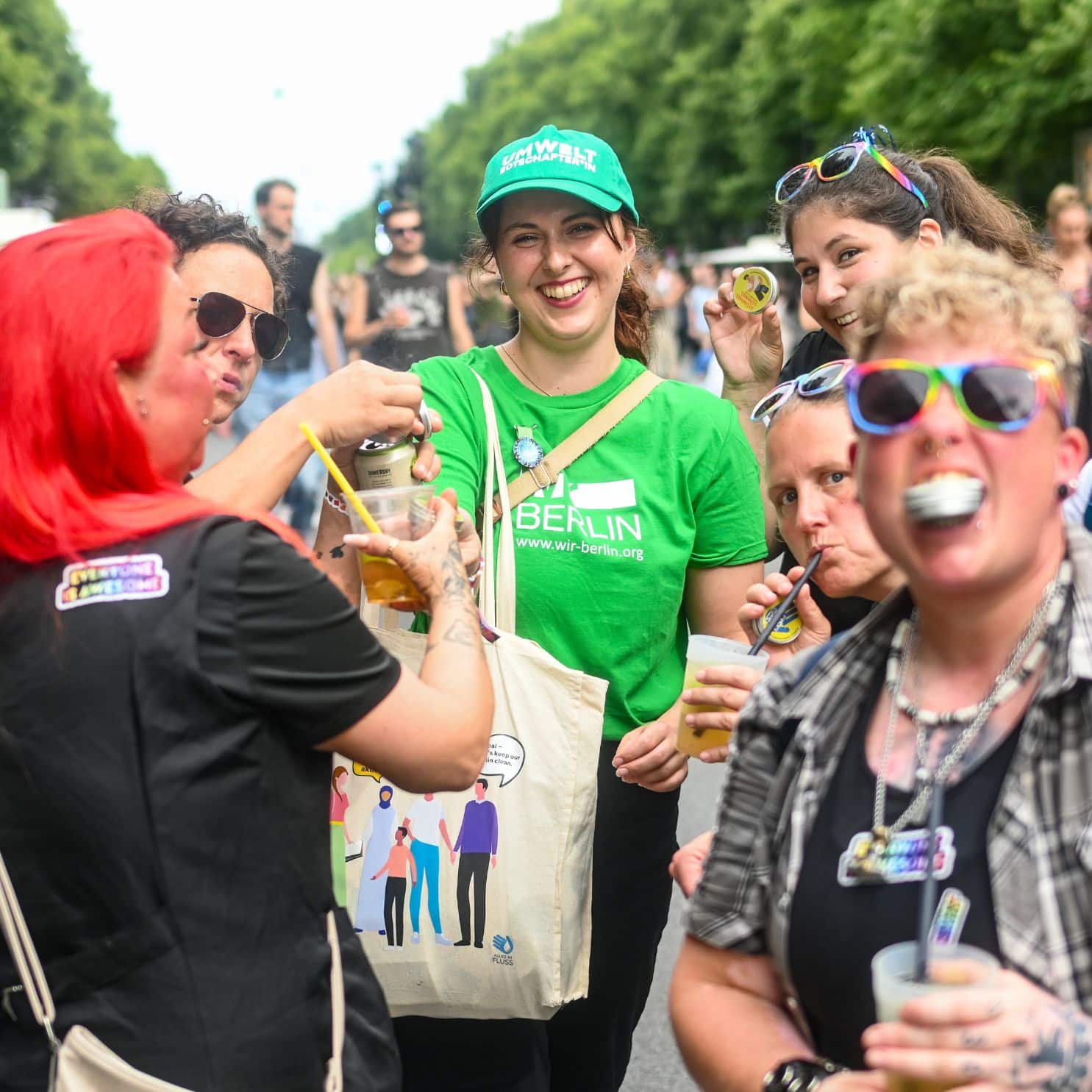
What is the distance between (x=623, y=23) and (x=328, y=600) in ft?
272

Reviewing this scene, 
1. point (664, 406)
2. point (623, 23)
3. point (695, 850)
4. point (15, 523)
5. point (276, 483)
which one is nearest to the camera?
point (15, 523)

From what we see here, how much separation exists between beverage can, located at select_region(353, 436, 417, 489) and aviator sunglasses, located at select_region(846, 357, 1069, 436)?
4.03ft

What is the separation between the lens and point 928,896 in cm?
163

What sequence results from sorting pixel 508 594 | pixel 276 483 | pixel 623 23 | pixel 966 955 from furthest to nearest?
pixel 623 23
pixel 508 594
pixel 276 483
pixel 966 955

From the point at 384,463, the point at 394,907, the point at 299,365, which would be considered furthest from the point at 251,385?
the point at 299,365

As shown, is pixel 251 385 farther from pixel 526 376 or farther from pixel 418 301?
pixel 418 301

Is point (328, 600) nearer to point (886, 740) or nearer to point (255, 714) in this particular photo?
point (255, 714)

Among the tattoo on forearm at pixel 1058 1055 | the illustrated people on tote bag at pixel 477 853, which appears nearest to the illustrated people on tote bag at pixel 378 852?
the illustrated people on tote bag at pixel 477 853

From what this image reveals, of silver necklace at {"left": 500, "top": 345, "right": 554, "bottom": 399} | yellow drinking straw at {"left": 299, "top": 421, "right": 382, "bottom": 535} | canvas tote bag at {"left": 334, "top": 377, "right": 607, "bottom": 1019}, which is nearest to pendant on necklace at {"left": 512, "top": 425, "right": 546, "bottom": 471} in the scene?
silver necklace at {"left": 500, "top": 345, "right": 554, "bottom": 399}

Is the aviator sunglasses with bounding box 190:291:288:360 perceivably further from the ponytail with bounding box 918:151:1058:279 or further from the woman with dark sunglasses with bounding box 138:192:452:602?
the ponytail with bounding box 918:151:1058:279

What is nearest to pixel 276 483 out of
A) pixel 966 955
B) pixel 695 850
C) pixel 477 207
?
pixel 695 850

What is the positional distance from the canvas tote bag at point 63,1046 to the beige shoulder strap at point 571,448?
156 centimetres

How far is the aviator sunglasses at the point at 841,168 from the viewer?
12.5 ft

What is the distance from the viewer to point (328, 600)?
6.88ft
